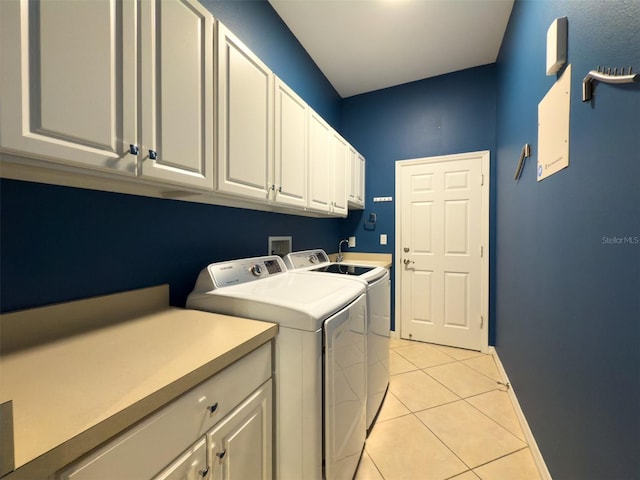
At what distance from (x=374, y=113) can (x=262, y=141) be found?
7.52ft

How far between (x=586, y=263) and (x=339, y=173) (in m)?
1.80

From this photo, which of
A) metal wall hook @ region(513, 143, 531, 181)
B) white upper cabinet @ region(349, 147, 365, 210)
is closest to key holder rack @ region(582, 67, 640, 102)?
metal wall hook @ region(513, 143, 531, 181)

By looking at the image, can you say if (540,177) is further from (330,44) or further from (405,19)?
(330,44)

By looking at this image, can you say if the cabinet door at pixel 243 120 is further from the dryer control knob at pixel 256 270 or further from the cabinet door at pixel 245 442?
the cabinet door at pixel 245 442

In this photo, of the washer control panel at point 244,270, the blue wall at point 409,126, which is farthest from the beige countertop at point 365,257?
the washer control panel at point 244,270

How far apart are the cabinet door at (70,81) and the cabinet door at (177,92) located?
0.05m

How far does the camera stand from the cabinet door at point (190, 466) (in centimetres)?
62

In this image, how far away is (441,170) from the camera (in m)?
2.92

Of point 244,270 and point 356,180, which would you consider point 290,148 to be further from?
point 356,180

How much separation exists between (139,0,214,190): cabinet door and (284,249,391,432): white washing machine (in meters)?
1.02

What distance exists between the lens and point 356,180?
2.88 metres

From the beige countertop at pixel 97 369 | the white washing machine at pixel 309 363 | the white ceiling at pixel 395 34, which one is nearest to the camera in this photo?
the beige countertop at pixel 97 369

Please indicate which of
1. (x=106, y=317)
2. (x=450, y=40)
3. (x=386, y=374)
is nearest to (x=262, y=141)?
(x=106, y=317)

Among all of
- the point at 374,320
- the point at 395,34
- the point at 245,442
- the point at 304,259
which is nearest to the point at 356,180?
the point at 304,259
